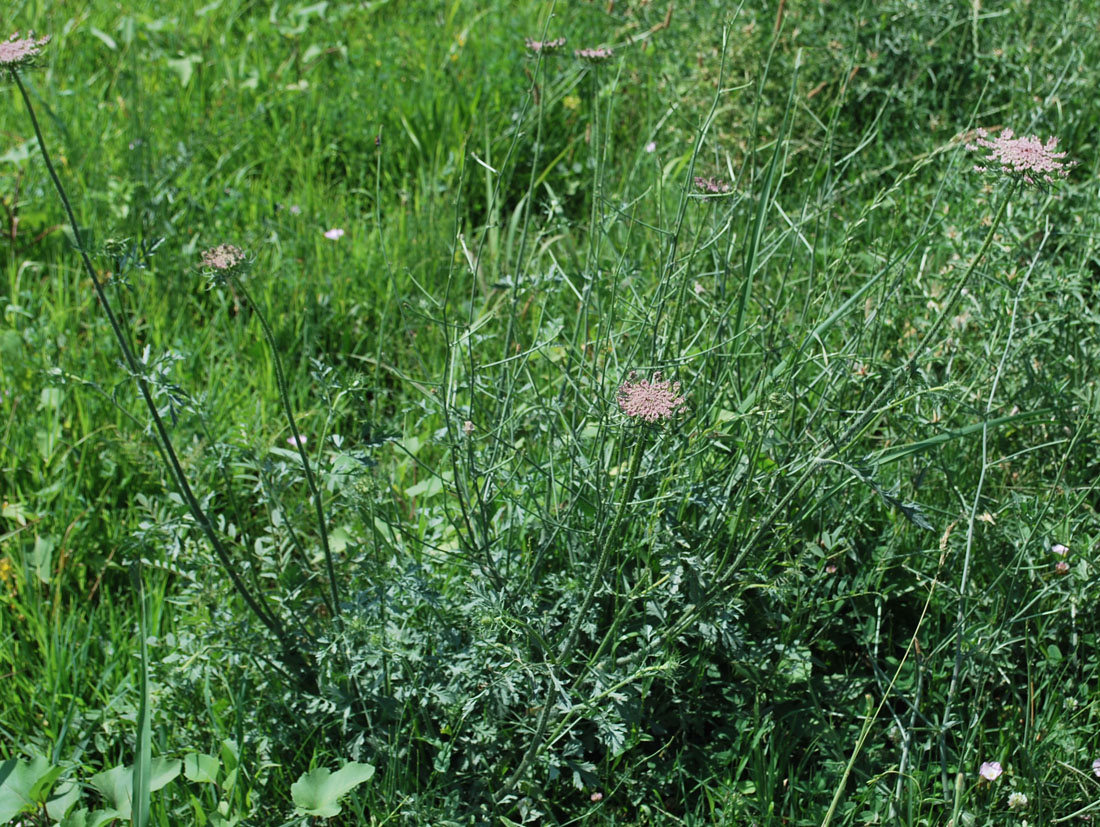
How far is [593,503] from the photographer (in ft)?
5.70

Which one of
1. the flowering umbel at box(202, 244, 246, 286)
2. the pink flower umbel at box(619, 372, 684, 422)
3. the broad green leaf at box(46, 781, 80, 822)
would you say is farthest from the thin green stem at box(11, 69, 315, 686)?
the pink flower umbel at box(619, 372, 684, 422)

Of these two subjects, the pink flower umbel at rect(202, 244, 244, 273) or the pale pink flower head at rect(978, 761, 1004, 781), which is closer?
the pink flower umbel at rect(202, 244, 244, 273)

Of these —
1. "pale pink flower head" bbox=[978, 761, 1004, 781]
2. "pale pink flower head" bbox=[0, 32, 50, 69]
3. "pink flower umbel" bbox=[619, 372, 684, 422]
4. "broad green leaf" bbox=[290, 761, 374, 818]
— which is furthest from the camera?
"pale pink flower head" bbox=[978, 761, 1004, 781]

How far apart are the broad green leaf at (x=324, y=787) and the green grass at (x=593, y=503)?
0.02m

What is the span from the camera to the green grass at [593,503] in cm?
157

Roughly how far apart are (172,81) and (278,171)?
76 cm

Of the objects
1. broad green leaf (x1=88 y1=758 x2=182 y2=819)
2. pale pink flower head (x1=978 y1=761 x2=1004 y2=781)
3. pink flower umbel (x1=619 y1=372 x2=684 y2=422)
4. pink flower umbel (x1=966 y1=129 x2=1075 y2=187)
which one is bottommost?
pale pink flower head (x1=978 y1=761 x2=1004 y2=781)

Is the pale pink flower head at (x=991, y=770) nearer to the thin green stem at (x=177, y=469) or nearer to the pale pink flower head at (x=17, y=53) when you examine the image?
the thin green stem at (x=177, y=469)

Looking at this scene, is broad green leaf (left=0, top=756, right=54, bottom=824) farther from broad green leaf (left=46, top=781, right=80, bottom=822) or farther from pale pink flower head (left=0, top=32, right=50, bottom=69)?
pale pink flower head (left=0, top=32, right=50, bottom=69)

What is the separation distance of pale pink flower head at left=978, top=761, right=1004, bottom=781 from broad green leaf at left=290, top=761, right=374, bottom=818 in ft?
3.22

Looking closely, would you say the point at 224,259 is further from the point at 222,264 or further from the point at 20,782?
the point at 20,782

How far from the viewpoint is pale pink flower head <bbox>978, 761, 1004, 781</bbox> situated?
160cm

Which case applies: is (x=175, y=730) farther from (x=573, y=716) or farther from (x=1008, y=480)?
(x=1008, y=480)

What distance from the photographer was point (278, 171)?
3238 mm
